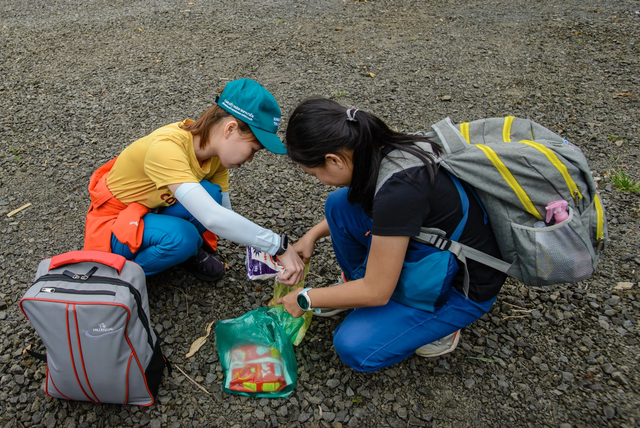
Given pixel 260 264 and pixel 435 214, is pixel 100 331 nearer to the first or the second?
pixel 260 264

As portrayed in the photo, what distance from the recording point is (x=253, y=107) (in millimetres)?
2137

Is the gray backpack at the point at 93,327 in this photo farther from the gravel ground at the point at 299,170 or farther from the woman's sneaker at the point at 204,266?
the woman's sneaker at the point at 204,266

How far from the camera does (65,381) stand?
1918 mm

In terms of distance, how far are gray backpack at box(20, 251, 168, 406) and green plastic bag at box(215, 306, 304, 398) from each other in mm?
402

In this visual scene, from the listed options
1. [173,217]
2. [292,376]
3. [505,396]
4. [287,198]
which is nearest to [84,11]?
[287,198]

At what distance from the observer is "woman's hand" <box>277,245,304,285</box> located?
2.23m

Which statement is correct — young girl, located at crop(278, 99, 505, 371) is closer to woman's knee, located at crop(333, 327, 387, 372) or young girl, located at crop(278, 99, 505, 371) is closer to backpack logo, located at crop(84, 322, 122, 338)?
woman's knee, located at crop(333, 327, 387, 372)

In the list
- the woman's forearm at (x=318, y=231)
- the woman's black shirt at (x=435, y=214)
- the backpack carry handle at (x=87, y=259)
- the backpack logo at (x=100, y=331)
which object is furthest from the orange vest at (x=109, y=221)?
the woman's black shirt at (x=435, y=214)

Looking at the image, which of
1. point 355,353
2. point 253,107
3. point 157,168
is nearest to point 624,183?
point 355,353

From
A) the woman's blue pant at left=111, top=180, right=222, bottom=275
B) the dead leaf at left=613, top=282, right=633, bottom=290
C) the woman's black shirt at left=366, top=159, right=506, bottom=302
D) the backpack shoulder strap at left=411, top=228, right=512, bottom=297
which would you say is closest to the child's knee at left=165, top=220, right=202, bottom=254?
the woman's blue pant at left=111, top=180, right=222, bottom=275

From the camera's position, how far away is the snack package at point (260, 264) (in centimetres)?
237

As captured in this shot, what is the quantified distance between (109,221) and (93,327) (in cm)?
77

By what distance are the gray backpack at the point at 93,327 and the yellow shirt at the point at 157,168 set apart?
1.57ft

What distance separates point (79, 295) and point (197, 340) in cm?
77
